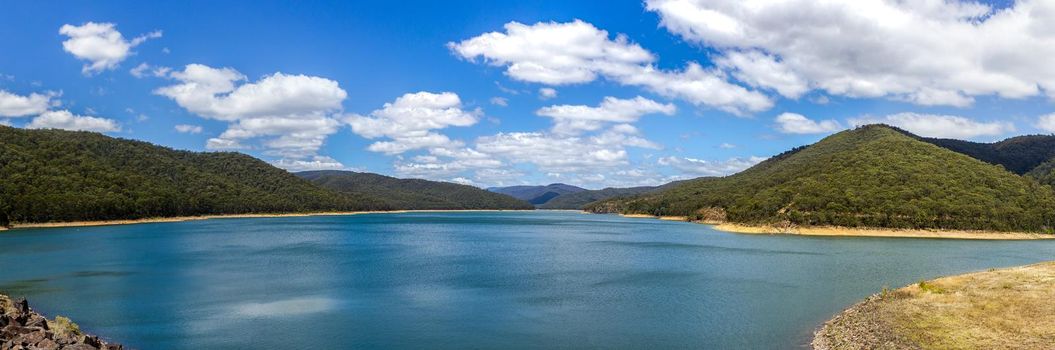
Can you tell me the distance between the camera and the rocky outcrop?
67.9 ft

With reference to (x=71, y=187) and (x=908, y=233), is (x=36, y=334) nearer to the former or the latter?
(x=908, y=233)

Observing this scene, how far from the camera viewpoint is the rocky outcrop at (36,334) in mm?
20703

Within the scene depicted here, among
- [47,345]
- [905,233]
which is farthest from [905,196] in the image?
[47,345]

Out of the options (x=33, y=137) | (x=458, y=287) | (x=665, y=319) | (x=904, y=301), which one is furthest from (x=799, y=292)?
(x=33, y=137)

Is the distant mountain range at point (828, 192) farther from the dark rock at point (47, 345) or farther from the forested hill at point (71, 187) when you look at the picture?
the dark rock at point (47, 345)

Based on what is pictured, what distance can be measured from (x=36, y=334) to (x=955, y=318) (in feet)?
120

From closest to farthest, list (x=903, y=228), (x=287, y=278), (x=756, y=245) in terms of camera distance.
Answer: (x=287, y=278) < (x=756, y=245) < (x=903, y=228)

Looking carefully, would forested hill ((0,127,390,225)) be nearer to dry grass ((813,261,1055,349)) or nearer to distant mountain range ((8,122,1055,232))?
distant mountain range ((8,122,1055,232))

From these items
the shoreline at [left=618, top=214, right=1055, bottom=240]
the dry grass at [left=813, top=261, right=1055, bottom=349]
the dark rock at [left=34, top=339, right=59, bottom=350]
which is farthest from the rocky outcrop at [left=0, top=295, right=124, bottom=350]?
the shoreline at [left=618, top=214, right=1055, bottom=240]

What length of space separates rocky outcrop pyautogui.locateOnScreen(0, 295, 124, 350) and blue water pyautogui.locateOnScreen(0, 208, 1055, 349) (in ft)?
11.0

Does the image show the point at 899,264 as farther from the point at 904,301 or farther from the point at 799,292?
the point at 904,301

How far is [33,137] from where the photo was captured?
6649 inches

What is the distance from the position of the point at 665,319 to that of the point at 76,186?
156002mm

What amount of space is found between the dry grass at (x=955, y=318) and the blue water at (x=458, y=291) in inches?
91.7
